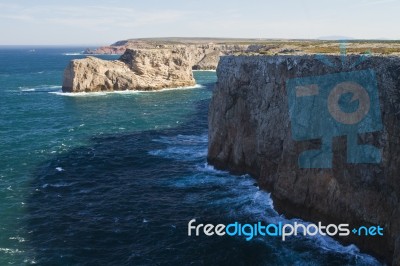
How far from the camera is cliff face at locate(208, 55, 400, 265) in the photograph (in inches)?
1292

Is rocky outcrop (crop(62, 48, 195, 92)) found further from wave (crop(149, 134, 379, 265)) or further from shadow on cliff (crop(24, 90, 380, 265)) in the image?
wave (crop(149, 134, 379, 265))

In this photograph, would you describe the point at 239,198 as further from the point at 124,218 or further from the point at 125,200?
the point at 125,200

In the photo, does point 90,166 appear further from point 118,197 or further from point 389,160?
point 389,160

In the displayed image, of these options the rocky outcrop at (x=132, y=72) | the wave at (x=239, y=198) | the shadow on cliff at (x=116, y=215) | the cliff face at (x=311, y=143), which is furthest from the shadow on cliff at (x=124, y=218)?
the rocky outcrop at (x=132, y=72)

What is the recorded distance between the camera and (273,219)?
41.8m

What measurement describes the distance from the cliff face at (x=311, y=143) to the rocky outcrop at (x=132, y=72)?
84.1 meters

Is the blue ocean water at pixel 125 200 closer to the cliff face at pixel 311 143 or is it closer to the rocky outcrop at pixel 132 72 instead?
the cliff face at pixel 311 143

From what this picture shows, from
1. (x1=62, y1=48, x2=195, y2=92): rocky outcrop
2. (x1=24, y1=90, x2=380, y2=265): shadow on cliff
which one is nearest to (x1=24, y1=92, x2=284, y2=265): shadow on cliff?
(x1=24, y1=90, x2=380, y2=265): shadow on cliff

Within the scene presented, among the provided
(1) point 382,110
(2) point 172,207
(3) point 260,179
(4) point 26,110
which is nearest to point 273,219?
(3) point 260,179

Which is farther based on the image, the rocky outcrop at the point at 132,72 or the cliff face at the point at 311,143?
the rocky outcrop at the point at 132,72

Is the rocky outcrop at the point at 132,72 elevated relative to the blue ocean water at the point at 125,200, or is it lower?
elevated

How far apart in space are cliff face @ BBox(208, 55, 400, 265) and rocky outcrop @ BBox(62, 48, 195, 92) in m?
84.1

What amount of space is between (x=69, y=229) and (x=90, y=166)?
20342mm

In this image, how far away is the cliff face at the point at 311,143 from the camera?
108 ft
